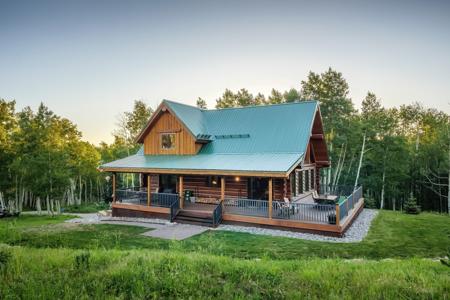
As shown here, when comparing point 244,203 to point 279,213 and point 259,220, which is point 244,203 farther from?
point 279,213

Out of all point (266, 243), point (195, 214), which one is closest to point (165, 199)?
point (195, 214)

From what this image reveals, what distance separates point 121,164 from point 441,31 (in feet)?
77.7

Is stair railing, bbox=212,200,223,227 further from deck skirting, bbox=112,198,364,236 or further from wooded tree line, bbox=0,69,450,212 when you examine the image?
wooded tree line, bbox=0,69,450,212

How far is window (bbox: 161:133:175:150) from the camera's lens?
1866 centimetres

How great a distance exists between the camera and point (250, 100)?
3797 cm

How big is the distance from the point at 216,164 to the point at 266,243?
563 centimetres

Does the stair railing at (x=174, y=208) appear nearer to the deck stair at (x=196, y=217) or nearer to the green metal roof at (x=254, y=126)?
the deck stair at (x=196, y=217)

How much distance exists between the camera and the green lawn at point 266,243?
877 cm

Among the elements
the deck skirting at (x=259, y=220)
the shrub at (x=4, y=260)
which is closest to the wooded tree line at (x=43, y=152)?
the deck skirting at (x=259, y=220)

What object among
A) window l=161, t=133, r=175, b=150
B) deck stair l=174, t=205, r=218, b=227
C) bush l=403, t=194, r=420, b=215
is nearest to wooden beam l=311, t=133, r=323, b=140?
bush l=403, t=194, r=420, b=215

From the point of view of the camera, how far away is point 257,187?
51.6 feet

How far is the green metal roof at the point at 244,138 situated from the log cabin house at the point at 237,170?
0.06 metres

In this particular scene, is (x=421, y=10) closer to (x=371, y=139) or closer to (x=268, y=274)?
(x=371, y=139)

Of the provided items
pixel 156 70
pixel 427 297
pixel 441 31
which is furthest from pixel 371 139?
pixel 427 297
